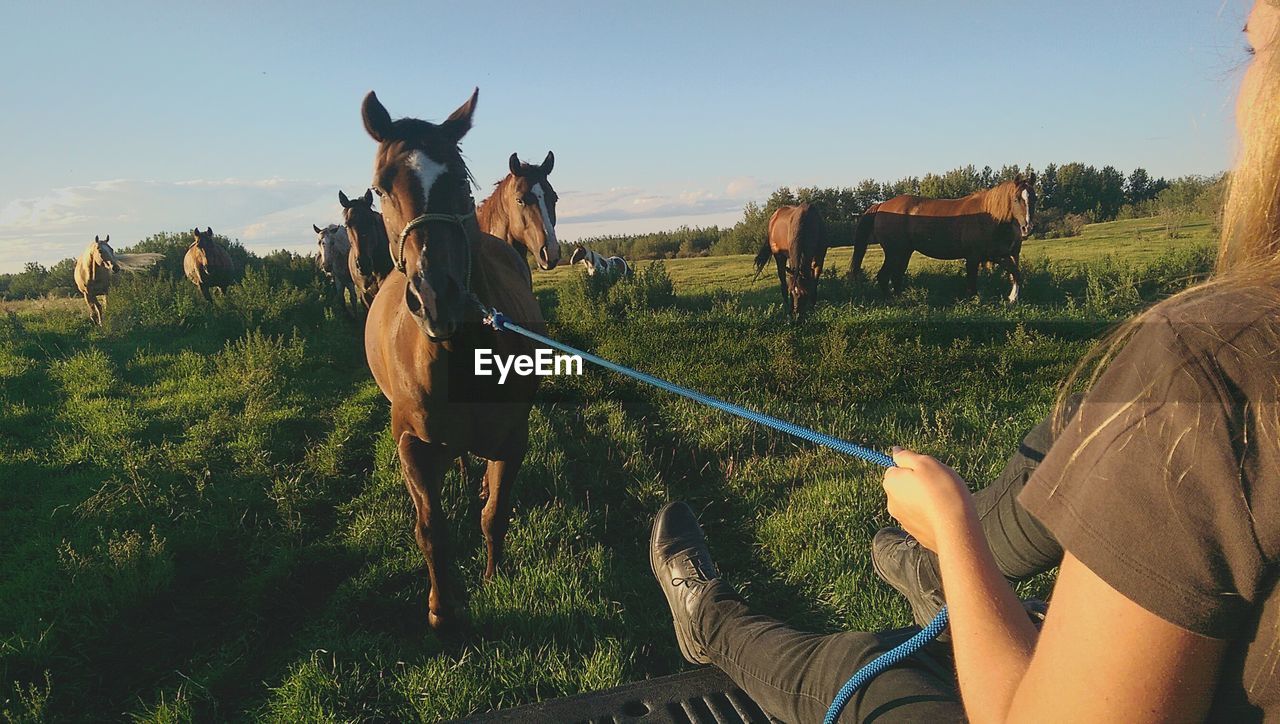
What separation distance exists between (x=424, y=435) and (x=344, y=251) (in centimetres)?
1199

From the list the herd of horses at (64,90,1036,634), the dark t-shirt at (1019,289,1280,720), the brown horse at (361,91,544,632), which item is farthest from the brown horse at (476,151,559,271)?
the dark t-shirt at (1019,289,1280,720)

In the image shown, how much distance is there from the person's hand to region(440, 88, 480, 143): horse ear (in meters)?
2.70

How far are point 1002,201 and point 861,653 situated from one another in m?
12.7

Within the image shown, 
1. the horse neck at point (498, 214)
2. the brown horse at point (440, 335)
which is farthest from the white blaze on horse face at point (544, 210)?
the brown horse at point (440, 335)

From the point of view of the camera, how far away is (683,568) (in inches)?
109

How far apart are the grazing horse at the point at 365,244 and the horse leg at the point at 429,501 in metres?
5.36

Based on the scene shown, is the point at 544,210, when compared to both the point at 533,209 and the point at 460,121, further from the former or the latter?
the point at 460,121

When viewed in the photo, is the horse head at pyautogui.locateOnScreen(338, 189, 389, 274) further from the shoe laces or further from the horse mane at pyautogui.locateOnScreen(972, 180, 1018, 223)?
the horse mane at pyautogui.locateOnScreen(972, 180, 1018, 223)

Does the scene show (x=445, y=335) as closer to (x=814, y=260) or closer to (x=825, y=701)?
(x=825, y=701)

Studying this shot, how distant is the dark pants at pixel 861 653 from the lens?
1.55 m

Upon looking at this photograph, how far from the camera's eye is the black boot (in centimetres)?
252

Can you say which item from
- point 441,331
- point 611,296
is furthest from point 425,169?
point 611,296

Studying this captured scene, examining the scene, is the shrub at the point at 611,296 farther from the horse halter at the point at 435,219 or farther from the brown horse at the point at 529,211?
the horse halter at the point at 435,219

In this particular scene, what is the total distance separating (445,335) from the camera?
8.69 feet
